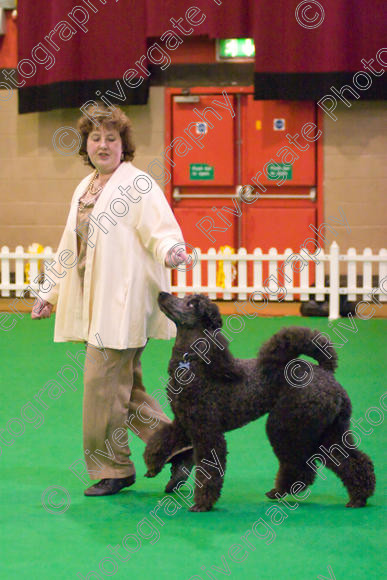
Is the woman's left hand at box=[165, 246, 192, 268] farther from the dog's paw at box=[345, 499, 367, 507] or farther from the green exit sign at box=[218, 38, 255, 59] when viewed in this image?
the green exit sign at box=[218, 38, 255, 59]

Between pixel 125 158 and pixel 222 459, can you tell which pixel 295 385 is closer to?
pixel 222 459

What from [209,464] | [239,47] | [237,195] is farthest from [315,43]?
[209,464]

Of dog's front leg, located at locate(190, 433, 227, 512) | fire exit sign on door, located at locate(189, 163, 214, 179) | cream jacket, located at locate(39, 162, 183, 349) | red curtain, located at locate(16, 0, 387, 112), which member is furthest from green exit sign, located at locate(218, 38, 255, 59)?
dog's front leg, located at locate(190, 433, 227, 512)

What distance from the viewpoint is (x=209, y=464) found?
12.5 ft

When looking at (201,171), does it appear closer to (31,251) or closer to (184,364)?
(31,251)

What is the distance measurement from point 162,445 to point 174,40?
7125mm

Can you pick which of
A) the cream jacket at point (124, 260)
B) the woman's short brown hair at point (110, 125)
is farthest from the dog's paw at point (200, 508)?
the woman's short brown hair at point (110, 125)

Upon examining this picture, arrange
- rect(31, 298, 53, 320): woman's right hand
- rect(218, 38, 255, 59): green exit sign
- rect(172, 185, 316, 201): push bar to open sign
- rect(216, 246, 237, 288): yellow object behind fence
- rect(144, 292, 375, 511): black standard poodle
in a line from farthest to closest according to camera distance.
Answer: rect(172, 185, 316, 201): push bar to open sign → rect(218, 38, 255, 59): green exit sign → rect(216, 246, 237, 288): yellow object behind fence → rect(31, 298, 53, 320): woman's right hand → rect(144, 292, 375, 511): black standard poodle

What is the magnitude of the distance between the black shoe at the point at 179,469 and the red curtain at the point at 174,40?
6531mm

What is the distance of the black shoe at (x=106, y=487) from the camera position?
163 inches

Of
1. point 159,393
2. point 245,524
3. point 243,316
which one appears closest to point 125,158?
point 245,524

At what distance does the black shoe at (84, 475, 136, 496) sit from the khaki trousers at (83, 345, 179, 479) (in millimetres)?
27

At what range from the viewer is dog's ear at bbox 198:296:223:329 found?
382cm

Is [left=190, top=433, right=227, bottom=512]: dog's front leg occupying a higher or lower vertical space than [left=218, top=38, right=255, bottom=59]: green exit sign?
lower
